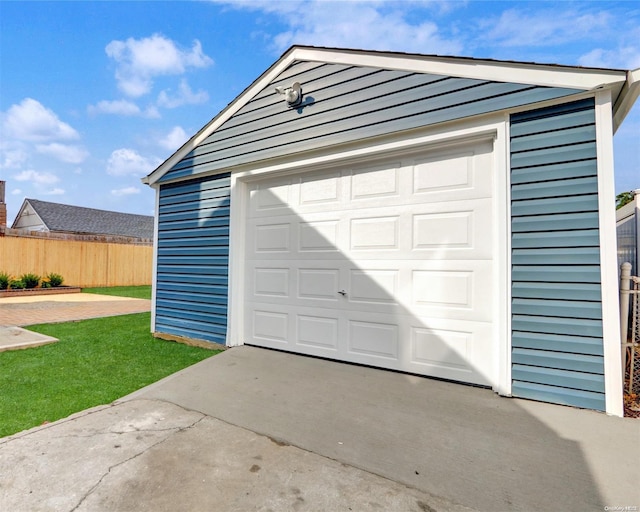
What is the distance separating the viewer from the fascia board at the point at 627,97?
232 centimetres

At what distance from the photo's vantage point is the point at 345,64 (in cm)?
352

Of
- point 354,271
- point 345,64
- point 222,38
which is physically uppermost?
point 222,38

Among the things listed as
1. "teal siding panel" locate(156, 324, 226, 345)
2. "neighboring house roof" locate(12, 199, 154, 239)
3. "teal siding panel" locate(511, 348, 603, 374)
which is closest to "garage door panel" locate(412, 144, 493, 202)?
"teal siding panel" locate(511, 348, 603, 374)

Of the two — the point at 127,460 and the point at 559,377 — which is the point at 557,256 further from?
the point at 127,460

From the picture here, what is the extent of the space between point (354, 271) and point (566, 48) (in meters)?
3.78

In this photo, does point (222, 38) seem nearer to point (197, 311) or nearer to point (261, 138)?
point (261, 138)

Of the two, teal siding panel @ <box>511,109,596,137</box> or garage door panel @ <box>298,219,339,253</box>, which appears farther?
garage door panel @ <box>298,219,339,253</box>

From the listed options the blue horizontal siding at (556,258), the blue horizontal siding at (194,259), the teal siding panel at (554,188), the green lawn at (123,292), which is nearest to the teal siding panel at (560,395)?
the blue horizontal siding at (556,258)

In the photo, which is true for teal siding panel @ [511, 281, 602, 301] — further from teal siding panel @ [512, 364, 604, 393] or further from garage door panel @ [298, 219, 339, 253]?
garage door panel @ [298, 219, 339, 253]

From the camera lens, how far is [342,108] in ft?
11.5

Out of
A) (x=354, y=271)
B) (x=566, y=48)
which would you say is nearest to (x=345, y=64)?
(x=354, y=271)

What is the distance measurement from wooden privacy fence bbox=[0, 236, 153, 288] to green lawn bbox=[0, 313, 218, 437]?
854cm

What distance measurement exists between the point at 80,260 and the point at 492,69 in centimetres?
1577

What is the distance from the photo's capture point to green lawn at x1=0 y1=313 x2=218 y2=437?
2.61 m
